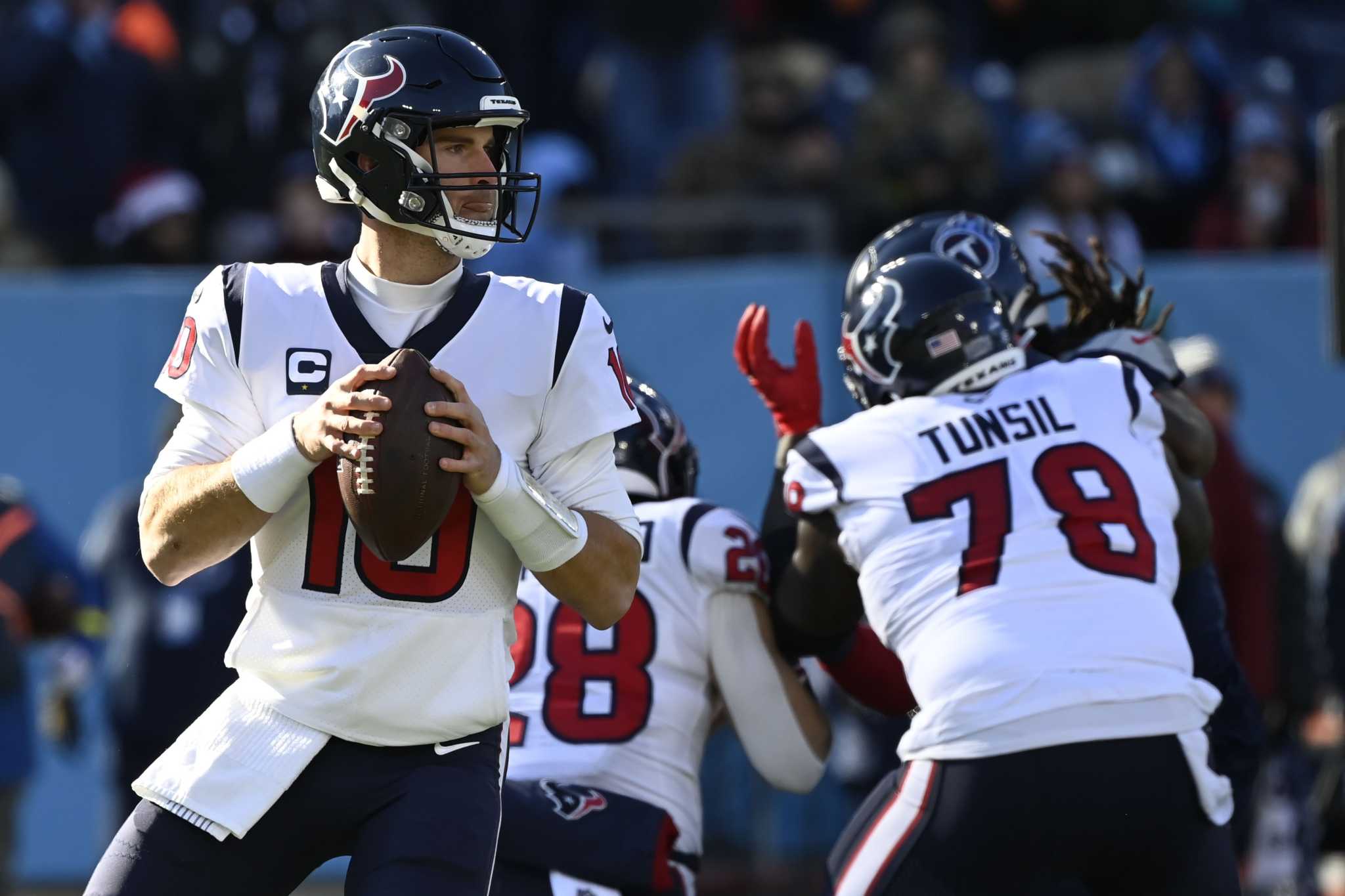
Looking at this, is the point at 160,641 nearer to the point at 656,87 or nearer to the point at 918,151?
the point at 918,151

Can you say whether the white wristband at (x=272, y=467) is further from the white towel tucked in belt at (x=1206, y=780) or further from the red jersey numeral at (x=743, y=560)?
the white towel tucked in belt at (x=1206, y=780)

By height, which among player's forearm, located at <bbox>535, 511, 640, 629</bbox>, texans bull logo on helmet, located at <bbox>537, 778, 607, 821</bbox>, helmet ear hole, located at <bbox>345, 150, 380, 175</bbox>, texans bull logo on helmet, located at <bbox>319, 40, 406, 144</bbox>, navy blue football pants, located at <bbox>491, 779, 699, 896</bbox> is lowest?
navy blue football pants, located at <bbox>491, 779, 699, 896</bbox>

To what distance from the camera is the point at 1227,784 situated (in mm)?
4008

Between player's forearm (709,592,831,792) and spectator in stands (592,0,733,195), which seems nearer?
player's forearm (709,592,831,792)

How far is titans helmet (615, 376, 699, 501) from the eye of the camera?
4.61 meters

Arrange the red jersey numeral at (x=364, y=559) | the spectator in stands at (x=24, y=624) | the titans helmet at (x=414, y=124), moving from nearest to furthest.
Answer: the red jersey numeral at (x=364, y=559)
the titans helmet at (x=414, y=124)
the spectator in stands at (x=24, y=624)

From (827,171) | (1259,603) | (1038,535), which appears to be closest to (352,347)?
(1038,535)

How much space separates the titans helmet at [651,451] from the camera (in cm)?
461

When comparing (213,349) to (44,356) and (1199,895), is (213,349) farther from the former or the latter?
(44,356)

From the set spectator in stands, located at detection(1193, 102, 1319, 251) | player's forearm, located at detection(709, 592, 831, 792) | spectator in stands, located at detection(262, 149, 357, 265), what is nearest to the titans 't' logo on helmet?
player's forearm, located at detection(709, 592, 831, 792)

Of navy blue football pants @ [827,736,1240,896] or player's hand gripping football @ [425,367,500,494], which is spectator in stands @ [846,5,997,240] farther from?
player's hand gripping football @ [425,367,500,494]

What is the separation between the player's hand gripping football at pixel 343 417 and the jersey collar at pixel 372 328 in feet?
0.70

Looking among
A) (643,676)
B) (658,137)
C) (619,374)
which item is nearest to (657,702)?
(643,676)

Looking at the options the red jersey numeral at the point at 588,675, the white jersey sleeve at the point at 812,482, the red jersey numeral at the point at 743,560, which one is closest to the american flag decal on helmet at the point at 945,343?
the white jersey sleeve at the point at 812,482
